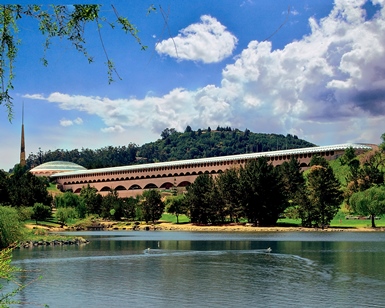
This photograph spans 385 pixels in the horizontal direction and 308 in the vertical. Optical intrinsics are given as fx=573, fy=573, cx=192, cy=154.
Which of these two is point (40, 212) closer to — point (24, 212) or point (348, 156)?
point (24, 212)

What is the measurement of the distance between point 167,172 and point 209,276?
269ft

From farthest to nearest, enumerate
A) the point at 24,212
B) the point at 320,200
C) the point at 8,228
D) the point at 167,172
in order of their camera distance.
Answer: the point at 167,172
the point at 24,212
the point at 320,200
the point at 8,228

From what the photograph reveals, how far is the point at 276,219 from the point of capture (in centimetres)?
6181

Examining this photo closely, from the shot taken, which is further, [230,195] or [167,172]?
[167,172]

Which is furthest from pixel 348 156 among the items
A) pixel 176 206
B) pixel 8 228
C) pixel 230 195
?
pixel 8 228

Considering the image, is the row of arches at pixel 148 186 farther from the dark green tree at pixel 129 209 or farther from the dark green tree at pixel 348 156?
the dark green tree at pixel 348 156

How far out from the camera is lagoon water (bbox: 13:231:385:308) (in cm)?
1812

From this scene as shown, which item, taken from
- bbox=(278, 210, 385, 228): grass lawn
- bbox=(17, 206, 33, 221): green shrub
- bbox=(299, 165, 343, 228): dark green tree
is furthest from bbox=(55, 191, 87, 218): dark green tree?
bbox=(299, 165, 343, 228): dark green tree

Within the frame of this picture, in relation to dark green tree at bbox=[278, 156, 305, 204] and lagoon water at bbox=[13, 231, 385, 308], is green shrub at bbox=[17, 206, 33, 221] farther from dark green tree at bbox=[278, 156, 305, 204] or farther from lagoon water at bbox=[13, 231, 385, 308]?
dark green tree at bbox=[278, 156, 305, 204]

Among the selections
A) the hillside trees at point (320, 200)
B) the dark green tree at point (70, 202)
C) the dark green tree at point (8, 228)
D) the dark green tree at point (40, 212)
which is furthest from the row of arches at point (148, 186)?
the dark green tree at point (8, 228)

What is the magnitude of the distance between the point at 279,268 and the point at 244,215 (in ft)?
120

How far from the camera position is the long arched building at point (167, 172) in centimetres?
8838

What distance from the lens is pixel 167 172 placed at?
4146 inches

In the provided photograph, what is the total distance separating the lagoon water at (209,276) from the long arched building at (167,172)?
51422 mm
